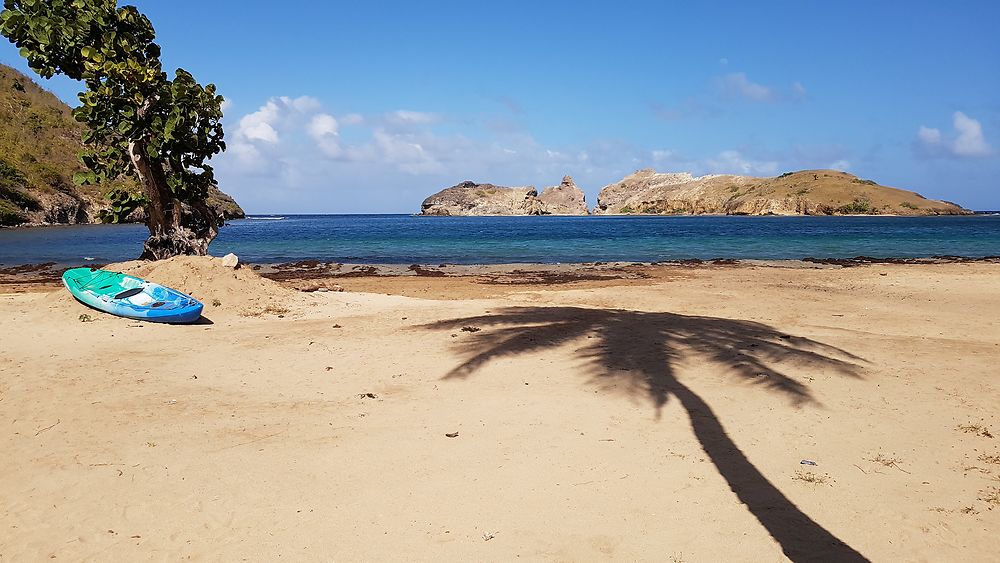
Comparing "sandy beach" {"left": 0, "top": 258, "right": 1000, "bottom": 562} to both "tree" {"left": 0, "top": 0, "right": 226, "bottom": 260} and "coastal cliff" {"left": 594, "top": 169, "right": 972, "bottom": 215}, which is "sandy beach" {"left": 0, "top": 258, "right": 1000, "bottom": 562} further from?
"coastal cliff" {"left": 594, "top": 169, "right": 972, "bottom": 215}

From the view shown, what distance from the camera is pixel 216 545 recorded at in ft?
16.9

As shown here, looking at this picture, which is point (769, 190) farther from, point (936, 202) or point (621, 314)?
point (621, 314)

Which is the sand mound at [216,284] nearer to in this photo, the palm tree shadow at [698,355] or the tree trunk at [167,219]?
the tree trunk at [167,219]

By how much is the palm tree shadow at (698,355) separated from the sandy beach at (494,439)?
0.05 metres

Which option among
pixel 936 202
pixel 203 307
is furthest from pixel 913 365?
pixel 936 202

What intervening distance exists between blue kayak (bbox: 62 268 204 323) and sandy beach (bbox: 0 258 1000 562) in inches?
13.6

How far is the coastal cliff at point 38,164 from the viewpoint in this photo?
75688mm

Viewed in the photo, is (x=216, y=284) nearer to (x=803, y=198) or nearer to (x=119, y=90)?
(x=119, y=90)

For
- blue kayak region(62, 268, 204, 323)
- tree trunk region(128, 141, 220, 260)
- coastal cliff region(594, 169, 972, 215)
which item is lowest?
blue kayak region(62, 268, 204, 323)

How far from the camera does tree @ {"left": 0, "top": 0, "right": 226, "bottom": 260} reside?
1759cm

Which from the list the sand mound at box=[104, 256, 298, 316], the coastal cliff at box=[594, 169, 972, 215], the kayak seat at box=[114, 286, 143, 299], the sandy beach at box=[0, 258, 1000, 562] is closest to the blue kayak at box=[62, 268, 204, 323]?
the kayak seat at box=[114, 286, 143, 299]

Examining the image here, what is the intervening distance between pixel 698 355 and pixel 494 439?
5193mm

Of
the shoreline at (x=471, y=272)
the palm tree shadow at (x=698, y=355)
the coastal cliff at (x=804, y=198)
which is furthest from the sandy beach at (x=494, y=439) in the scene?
the coastal cliff at (x=804, y=198)

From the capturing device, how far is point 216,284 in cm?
1725
